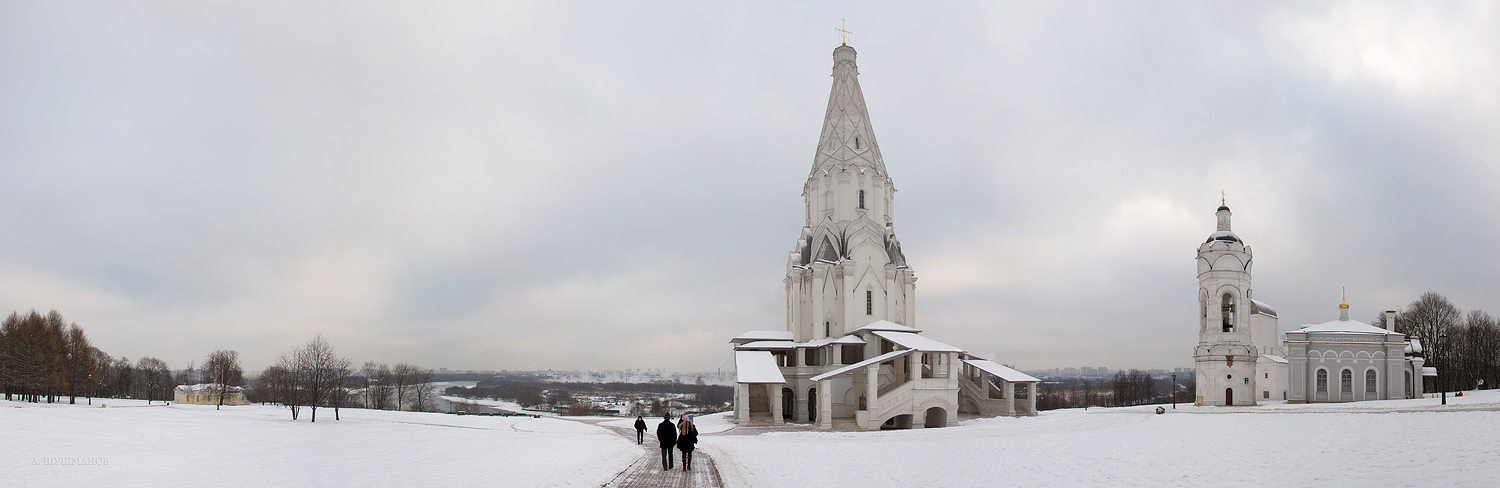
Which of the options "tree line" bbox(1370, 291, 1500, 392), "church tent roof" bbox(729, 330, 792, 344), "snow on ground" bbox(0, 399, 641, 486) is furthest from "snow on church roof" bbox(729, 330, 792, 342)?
"tree line" bbox(1370, 291, 1500, 392)

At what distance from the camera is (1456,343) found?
52.0 meters

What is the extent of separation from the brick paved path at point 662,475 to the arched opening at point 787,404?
74.1 ft

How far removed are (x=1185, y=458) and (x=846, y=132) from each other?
34.1 metres

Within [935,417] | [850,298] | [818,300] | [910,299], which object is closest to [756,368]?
[818,300]

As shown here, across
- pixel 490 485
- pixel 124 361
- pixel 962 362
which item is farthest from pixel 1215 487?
pixel 124 361

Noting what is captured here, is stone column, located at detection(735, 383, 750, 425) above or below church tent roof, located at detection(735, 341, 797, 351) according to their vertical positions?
below

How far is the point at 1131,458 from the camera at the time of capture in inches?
601

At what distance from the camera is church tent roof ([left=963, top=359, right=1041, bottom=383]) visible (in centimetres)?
3662

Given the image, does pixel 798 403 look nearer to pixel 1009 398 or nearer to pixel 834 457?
pixel 1009 398

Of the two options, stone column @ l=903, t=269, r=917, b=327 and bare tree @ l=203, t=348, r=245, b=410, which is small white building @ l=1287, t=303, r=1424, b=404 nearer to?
stone column @ l=903, t=269, r=917, b=327

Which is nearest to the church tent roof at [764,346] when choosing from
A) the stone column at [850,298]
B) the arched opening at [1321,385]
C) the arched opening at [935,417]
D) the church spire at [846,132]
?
the stone column at [850,298]

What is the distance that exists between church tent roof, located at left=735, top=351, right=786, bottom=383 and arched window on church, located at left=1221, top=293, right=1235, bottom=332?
25.4 metres

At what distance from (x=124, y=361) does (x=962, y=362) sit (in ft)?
349

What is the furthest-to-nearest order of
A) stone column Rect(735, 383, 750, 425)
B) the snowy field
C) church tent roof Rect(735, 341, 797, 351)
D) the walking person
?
church tent roof Rect(735, 341, 797, 351)
stone column Rect(735, 383, 750, 425)
the walking person
the snowy field
